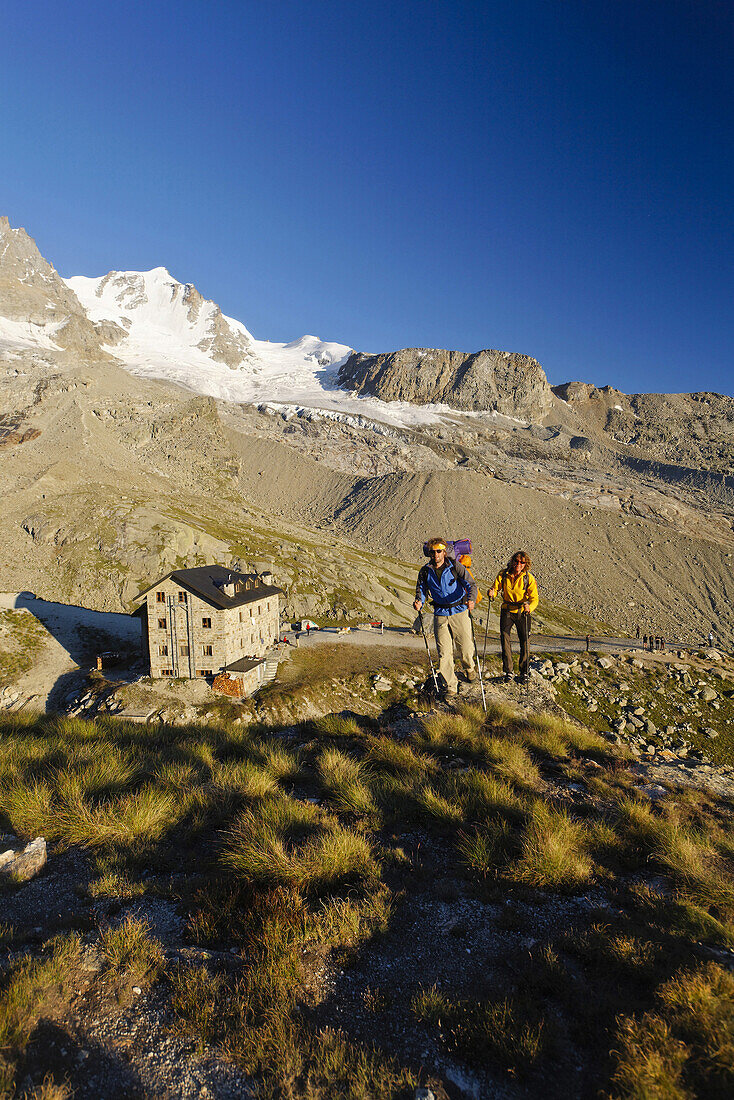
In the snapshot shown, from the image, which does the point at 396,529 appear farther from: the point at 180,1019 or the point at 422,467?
the point at 180,1019

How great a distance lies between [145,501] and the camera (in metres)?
60.0

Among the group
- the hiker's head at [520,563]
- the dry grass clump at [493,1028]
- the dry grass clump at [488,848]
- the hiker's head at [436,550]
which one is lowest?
the dry grass clump at [488,848]

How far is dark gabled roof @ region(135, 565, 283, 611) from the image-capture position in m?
26.0

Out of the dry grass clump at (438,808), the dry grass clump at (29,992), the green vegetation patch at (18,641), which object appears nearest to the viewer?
the dry grass clump at (29,992)

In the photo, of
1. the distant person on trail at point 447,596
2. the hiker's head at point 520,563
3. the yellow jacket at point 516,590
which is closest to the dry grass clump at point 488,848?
the distant person on trail at point 447,596

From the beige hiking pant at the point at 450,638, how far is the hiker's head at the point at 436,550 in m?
1.61

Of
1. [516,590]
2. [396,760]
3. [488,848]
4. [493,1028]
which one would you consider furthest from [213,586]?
[493,1028]

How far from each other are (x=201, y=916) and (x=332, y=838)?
1.52m

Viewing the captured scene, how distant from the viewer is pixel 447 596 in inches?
459

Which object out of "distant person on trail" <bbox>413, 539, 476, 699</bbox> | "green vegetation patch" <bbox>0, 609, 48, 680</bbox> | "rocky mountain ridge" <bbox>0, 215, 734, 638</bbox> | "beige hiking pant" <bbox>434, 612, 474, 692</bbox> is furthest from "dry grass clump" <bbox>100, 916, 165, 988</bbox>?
"rocky mountain ridge" <bbox>0, 215, 734, 638</bbox>

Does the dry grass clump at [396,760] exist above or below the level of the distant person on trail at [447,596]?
below

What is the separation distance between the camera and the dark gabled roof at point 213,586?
85.3ft

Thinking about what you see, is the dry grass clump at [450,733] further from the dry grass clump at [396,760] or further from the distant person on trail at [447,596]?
the distant person on trail at [447,596]

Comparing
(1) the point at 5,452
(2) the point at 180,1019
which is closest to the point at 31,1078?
(2) the point at 180,1019
